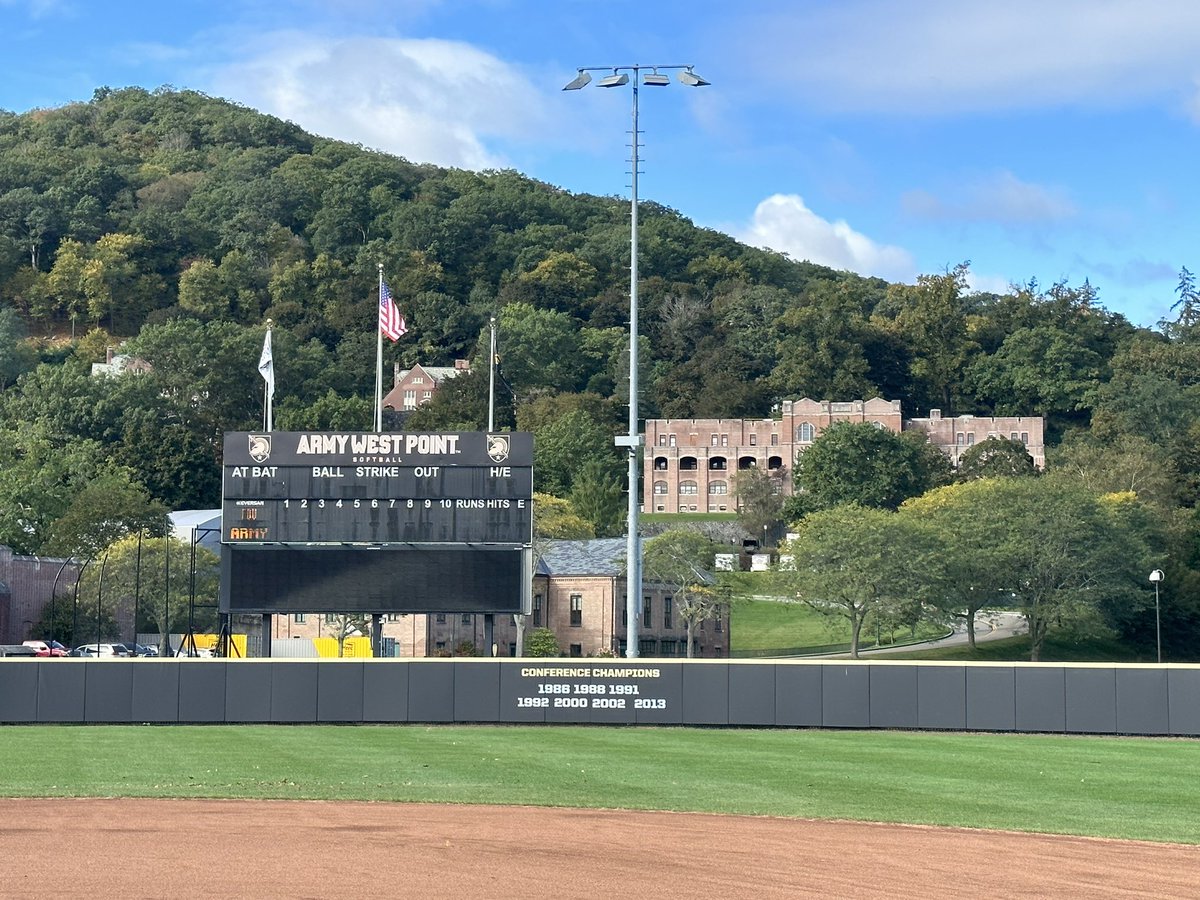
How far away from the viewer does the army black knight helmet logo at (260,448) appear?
128ft

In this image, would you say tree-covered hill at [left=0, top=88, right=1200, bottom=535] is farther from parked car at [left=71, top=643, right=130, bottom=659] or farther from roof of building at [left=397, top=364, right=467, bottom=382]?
parked car at [left=71, top=643, right=130, bottom=659]

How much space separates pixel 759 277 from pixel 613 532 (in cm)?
8863

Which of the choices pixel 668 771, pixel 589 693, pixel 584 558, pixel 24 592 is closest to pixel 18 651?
pixel 24 592

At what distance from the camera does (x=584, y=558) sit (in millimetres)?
77438

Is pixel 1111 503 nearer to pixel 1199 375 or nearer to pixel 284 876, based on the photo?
pixel 1199 375

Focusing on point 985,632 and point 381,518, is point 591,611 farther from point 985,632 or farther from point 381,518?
point 381,518

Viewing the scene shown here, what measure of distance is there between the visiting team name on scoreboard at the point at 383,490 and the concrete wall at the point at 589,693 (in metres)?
3.29

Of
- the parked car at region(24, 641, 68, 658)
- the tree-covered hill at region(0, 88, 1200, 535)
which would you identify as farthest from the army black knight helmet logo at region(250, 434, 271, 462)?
the tree-covered hill at region(0, 88, 1200, 535)

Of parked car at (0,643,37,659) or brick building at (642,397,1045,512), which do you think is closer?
parked car at (0,643,37,659)

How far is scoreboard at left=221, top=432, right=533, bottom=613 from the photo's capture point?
38.8 m

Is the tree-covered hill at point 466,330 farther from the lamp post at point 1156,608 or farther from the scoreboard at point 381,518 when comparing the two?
the scoreboard at point 381,518

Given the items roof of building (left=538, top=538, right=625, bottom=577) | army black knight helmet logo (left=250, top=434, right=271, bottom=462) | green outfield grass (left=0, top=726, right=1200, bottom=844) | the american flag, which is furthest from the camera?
roof of building (left=538, top=538, right=625, bottom=577)

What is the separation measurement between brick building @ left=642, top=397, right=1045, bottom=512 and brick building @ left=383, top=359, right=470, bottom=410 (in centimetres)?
2258

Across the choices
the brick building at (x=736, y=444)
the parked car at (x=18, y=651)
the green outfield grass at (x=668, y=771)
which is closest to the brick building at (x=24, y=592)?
the parked car at (x=18, y=651)
